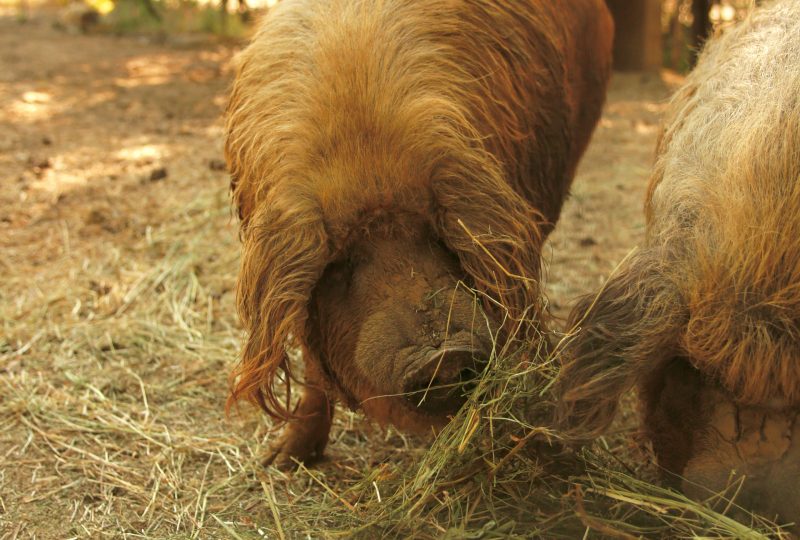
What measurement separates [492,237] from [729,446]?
958mm

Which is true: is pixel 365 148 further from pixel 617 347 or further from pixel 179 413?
pixel 179 413

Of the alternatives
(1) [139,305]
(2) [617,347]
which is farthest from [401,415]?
(1) [139,305]

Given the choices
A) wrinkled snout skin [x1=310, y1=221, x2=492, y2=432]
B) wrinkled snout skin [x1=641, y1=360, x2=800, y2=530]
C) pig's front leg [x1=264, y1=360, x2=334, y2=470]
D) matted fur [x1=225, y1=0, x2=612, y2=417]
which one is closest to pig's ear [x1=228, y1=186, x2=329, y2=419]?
matted fur [x1=225, y1=0, x2=612, y2=417]

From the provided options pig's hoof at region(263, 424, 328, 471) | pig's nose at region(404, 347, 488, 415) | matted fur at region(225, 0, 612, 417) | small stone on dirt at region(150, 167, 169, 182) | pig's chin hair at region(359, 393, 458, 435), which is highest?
matted fur at region(225, 0, 612, 417)

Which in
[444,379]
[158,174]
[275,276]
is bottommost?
[158,174]

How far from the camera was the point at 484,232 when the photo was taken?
10.1 feet

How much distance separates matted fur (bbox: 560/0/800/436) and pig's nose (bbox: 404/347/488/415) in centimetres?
28

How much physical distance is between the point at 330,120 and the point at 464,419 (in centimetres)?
103

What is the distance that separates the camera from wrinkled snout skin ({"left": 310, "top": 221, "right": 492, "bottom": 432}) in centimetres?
281

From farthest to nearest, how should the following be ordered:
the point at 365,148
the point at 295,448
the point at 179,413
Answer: the point at 179,413 → the point at 295,448 → the point at 365,148

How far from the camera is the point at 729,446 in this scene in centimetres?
269

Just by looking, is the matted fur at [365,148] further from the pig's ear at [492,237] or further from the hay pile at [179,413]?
the hay pile at [179,413]

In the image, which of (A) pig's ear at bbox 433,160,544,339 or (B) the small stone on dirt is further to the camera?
(B) the small stone on dirt

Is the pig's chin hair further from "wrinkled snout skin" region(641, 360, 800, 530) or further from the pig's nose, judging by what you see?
"wrinkled snout skin" region(641, 360, 800, 530)
